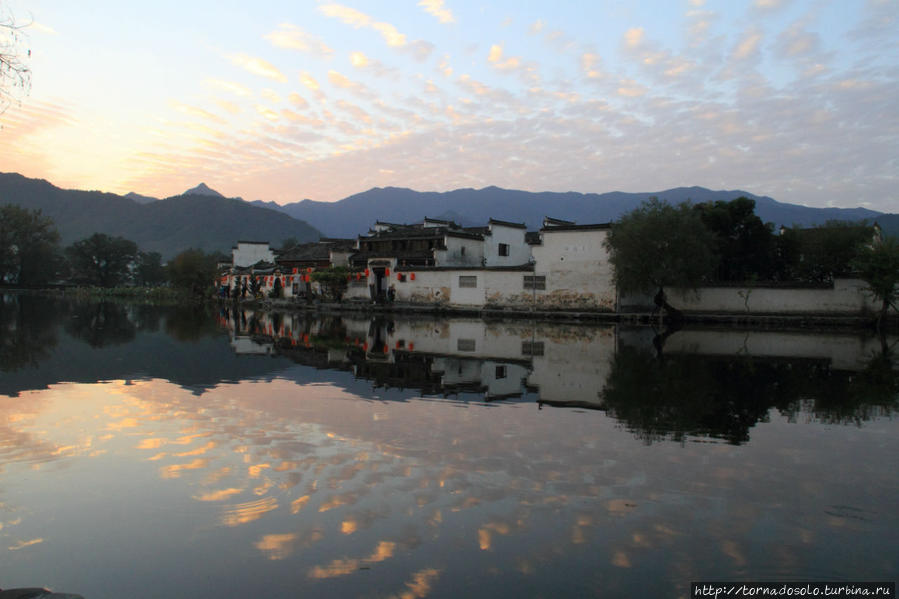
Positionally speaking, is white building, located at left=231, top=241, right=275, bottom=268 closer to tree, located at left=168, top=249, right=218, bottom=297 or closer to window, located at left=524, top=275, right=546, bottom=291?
tree, located at left=168, top=249, right=218, bottom=297

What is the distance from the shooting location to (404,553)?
4.29m

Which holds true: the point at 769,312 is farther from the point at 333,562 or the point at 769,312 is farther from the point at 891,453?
the point at 333,562

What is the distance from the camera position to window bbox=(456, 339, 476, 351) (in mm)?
19188

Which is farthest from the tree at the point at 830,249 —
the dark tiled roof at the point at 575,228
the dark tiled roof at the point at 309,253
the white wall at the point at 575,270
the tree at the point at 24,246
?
the tree at the point at 24,246

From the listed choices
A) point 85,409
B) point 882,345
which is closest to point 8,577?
point 85,409

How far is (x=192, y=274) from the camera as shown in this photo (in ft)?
191

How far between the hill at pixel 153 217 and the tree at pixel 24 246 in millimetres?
78833

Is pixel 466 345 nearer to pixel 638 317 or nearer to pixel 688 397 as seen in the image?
pixel 688 397

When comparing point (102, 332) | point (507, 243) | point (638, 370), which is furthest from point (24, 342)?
point (507, 243)

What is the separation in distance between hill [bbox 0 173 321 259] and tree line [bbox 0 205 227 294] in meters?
75.0

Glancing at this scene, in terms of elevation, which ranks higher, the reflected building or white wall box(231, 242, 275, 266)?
white wall box(231, 242, 275, 266)

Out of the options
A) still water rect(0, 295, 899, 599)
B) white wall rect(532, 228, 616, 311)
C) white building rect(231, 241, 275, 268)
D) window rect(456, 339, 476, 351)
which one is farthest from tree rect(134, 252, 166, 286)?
still water rect(0, 295, 899, 599)

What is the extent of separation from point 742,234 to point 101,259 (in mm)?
75832

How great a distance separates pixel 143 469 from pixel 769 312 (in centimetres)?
3349
